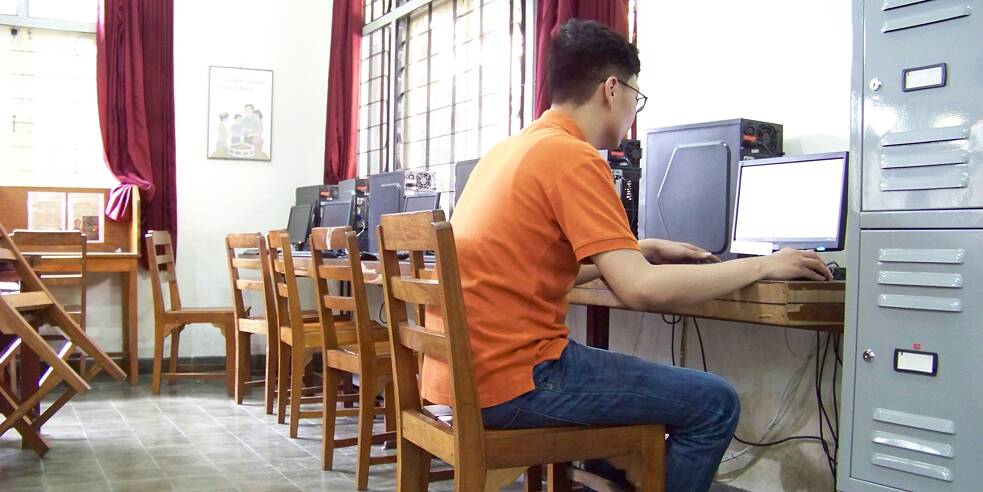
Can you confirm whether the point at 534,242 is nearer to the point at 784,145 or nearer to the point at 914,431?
the point at 914,431

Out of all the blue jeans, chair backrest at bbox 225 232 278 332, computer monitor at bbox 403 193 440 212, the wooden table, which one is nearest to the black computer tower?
the blue jeans

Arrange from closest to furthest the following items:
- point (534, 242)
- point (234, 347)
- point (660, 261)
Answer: point (534, 242) < point (660, 261) < point (234, 347)

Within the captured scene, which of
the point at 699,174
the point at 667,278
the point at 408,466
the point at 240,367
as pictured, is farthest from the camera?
the point at 240,367

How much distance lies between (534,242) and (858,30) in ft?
2.69

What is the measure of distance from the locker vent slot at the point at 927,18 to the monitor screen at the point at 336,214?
3721 mm

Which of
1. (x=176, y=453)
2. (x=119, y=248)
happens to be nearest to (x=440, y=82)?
(x=119, y=248)

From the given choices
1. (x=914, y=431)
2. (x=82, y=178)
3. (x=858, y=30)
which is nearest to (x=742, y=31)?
(x=858, y=30)

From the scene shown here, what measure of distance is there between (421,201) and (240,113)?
2.16 m

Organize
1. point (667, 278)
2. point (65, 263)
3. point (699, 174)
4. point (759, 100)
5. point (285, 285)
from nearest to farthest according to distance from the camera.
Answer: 1. point (667, 278)
2. point (699, 174)
3. point (759, 100)
4. point (285, 285)
5. point (65, 263)

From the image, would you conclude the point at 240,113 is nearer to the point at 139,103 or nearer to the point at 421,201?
the point at 139,103

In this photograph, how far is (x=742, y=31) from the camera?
3.10 metres

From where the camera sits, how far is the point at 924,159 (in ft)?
5.82

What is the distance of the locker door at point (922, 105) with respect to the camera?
1.71 meters

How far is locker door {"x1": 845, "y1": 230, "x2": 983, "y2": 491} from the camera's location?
170 cm
